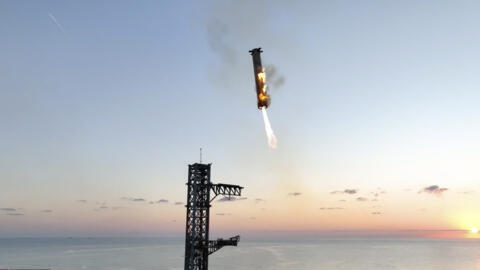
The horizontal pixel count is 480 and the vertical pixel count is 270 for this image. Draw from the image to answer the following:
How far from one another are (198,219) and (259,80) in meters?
28.5

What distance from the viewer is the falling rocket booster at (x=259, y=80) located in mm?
30717

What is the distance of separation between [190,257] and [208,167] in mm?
12172

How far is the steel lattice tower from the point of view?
54.1 meters

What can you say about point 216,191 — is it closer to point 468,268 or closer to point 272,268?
point 272,268

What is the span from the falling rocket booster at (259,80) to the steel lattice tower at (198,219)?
25.8 meters

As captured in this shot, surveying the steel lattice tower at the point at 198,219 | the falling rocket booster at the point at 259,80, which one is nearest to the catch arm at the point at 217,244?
the steel lattice tower at the point at 198,219

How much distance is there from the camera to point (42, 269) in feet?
543

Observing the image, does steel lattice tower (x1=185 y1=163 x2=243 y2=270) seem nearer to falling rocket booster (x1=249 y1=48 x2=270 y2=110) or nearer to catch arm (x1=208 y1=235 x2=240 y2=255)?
catch arm (x1=208 y1=235 x2=240 y2=255)

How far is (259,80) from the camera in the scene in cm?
3203

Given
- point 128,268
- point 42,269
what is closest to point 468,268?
point 128,268

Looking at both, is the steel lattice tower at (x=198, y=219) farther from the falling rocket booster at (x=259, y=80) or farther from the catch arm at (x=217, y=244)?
the falling rocket booster at (x=259, y=80)

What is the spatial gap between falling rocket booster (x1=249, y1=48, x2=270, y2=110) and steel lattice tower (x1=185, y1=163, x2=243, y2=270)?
25816 millimetres

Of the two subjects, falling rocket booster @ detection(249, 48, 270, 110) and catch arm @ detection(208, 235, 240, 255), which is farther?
catch arm @ detection(208, 235, 240, 255)

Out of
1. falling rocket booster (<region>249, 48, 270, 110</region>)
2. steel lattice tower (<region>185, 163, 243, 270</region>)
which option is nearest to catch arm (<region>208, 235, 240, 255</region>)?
steel lattice tower (<region>185, 163, 243, 270</region>)
